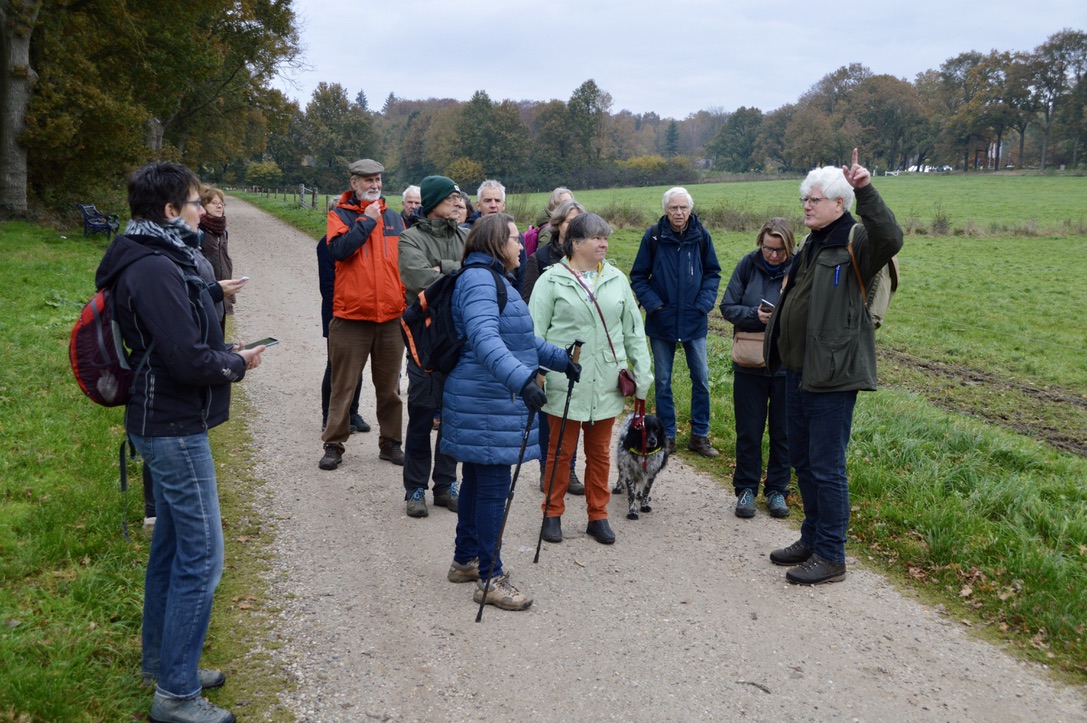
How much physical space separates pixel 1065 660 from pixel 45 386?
8532 millimetres

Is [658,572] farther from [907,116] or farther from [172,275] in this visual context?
[907,116]

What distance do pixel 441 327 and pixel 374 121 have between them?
217ft

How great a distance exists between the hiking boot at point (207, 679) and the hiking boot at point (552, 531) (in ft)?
7.60

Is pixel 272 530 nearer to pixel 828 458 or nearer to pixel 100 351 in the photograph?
pixel 100 351

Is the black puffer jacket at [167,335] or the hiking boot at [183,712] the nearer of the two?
the black puffer jacket at [167,335]

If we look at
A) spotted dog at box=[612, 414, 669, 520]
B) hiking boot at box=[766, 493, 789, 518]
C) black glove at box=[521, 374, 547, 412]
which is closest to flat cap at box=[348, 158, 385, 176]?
spotted dog at box=[612, 414, 669, 520]

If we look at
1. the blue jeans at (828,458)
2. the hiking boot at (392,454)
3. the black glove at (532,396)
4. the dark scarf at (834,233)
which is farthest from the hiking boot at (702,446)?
the black glove at (532,396)

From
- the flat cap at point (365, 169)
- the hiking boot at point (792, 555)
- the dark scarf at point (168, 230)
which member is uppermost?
the flat cap at point (365, 169)

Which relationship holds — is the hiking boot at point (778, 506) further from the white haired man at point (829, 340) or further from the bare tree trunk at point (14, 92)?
the bare tree trunk at point (14, 92)

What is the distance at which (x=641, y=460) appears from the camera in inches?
240

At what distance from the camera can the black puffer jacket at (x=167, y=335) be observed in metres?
3.22

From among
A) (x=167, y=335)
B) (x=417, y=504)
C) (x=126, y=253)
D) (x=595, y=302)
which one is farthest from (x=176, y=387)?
(x=595, y=302)

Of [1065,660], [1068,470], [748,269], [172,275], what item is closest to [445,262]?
[748,269]

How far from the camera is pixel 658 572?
5.18m
